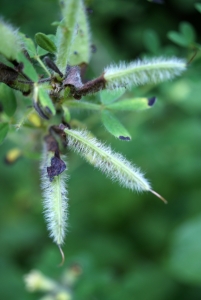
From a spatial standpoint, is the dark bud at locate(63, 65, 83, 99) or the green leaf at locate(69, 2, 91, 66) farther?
the green leaf at locate(69, 2, 91, 66)

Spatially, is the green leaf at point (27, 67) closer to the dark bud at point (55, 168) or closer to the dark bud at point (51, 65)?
the dark bud at point (51, 65)

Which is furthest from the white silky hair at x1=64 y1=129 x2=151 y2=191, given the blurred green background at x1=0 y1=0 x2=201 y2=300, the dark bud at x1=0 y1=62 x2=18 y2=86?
the blurred green background at x1=0 y1=0 x2=201 y2=300

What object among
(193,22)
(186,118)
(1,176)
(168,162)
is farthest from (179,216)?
(193,22)

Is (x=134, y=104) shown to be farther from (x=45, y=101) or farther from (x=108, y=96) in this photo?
(x=45, y=101)

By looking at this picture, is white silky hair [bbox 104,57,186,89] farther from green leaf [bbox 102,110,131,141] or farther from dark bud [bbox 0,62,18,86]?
dark bud [bbox 0,62,18,86]

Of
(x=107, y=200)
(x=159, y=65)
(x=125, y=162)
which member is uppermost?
(x=159, y=65)

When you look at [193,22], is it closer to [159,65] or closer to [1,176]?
[1,176]

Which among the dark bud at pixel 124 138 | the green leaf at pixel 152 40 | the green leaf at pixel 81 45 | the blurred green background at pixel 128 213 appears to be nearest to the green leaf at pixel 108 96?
the green leaf at pixel 81 45
